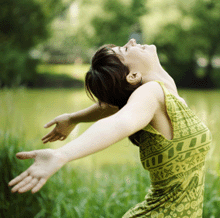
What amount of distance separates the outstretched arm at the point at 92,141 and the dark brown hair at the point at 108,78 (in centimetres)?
16

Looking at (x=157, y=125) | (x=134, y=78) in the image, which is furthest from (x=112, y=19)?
(x=157, y=125)

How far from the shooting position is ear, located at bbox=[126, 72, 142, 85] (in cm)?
137

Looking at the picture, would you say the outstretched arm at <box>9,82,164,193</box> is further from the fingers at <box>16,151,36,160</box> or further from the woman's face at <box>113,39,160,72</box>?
the woman's face at <box>113,39,160,72</box>

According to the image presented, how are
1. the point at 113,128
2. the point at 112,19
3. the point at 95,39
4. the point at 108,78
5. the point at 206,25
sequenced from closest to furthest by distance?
the point at 113,128 → the point at 108,78 → the point at 206,25 → the point at 112,19 → the point at 95,39

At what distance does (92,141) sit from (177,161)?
0.47 meters

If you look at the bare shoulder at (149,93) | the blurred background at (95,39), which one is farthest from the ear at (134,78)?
the blurred background at (95,39)

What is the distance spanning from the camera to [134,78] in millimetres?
1379

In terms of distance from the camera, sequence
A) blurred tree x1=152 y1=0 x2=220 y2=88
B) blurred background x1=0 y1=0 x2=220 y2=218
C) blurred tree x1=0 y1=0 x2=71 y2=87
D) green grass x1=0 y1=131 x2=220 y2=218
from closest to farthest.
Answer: green grass x1=0 y1=131 x2=220 y2=218
blurred background x1=0 y1=0 x2=220 y2=218
blurred tree x1=0 y1=0 x2=71 y2=87
blurred tree x1=152 y1=0 x2=220 y2=88

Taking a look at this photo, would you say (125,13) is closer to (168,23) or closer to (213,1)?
(168,23)

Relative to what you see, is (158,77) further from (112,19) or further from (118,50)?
(112,19)

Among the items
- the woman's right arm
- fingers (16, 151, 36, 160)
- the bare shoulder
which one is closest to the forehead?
the bare shoulder

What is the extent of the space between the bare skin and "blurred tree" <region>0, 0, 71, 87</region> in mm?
17406

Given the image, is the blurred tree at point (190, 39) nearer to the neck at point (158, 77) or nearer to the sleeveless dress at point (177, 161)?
the neck at point (158, 77)

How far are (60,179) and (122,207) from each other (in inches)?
30.5
